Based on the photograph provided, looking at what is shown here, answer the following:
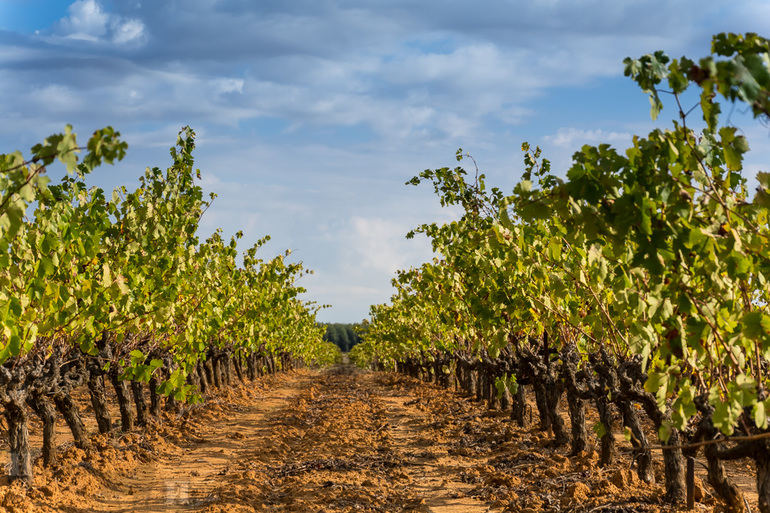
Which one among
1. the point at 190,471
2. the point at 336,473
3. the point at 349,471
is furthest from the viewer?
the point at 190,471

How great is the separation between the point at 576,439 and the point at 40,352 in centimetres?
881

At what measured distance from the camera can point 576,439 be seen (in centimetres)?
1100

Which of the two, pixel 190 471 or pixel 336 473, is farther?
pixel 190 471

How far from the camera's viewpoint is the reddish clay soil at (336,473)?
27.5ft

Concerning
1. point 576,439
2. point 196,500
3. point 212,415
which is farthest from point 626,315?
point 212,415

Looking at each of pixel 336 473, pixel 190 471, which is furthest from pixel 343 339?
pixel 336 473

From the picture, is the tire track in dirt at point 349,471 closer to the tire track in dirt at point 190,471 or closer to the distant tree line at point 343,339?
the tire track in dirt at point 190,471

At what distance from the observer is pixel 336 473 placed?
1031cm

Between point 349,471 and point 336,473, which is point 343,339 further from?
point 336,473

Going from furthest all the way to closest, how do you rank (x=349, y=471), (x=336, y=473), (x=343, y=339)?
(x=343, y=339) < (x=349, y=471) < (x=336, y=473)

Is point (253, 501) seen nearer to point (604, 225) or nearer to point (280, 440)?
point (280, 440)

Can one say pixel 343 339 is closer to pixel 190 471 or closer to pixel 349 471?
pixel 190 471

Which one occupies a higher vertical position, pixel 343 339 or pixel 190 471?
pixel 190 471

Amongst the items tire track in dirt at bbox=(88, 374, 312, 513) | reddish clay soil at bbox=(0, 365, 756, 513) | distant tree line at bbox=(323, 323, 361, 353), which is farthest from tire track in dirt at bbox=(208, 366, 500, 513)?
distant tree line at bbox=(323, 323, 361, 353)
